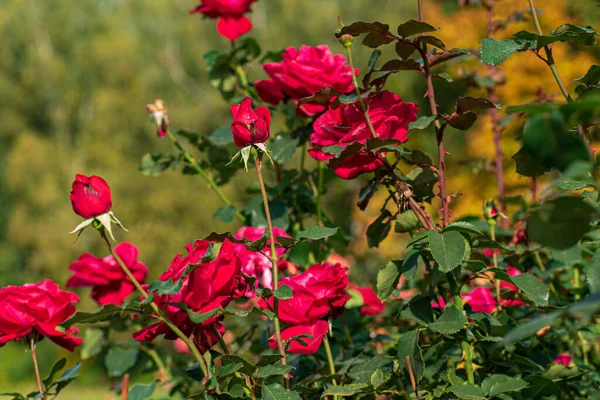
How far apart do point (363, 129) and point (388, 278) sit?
0.20 metres

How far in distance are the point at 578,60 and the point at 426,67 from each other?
794 cm

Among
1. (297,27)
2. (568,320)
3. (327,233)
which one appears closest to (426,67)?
(327,233)

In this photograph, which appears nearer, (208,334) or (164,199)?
(208,334)

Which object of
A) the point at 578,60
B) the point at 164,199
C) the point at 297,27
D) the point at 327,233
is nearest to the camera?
the point at 327,233

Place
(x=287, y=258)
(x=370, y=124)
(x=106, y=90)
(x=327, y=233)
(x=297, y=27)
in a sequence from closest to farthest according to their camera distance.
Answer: (x=327, y=233), (x=370, y=124), (x=287, y=258), (x=106, y=90), (x=297, y=27)

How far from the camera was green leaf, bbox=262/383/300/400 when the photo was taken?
30.6 inches

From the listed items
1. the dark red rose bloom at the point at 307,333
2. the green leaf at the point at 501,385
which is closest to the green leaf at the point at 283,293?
the dark red rose bloom at the point at 307,333

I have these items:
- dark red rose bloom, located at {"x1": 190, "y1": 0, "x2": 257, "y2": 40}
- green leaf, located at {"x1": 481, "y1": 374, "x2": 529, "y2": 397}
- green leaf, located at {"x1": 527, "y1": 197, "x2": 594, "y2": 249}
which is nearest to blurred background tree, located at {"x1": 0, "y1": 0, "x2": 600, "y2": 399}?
dark red rose bloom, located at {"x1": 190, "y1": 0, "x2": 257, "y2": 40}

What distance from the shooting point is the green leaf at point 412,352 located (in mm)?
833

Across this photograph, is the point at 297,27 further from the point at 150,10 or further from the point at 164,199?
the point at 164,199

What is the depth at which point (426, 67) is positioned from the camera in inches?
36.1

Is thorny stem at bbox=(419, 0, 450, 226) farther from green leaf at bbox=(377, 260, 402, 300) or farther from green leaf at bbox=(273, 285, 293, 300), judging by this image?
green leaf at bbox=(273, 285, 293, 300)

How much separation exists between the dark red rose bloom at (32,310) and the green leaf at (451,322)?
0.50m

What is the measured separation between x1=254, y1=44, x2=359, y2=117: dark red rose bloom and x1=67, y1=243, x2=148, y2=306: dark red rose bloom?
1.29ft
